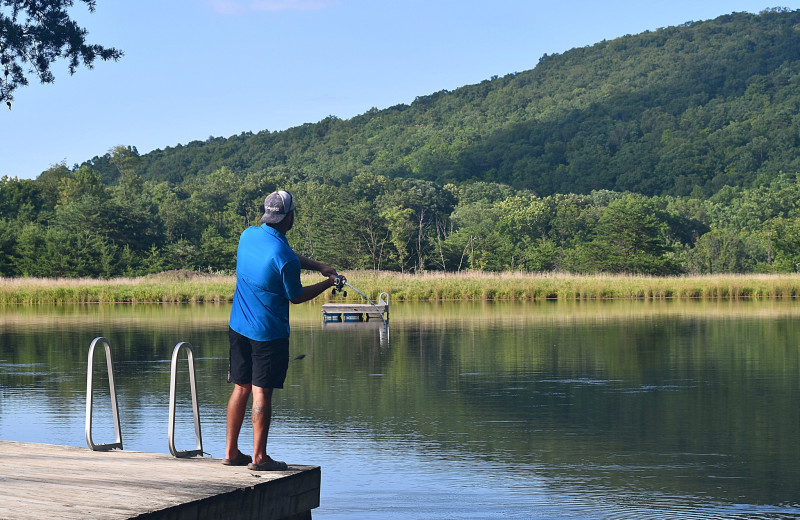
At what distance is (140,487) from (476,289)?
41.2 meters

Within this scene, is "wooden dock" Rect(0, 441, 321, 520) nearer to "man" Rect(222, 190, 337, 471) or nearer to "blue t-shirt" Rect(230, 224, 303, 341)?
"man" Rect(222, 190, 337, 471)

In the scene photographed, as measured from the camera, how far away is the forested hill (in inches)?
5468

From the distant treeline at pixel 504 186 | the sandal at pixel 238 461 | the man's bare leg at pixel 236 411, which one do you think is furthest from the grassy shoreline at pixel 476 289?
the man's bare leg at pixel 236 411

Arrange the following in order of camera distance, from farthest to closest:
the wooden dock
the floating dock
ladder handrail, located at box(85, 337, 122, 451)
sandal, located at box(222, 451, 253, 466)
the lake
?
the floating dock
the lake
ladder handrail, located at box(85, 337, 122, 451)
sandal, located at box(222, 451, 253, 466)
the wooden dock

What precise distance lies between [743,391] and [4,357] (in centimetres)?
1452

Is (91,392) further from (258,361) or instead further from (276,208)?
(276,208)

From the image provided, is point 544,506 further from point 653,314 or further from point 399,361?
point 653,314

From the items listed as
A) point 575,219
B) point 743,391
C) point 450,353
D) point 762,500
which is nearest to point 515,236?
point 575,219

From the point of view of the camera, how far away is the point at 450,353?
73.4 feet

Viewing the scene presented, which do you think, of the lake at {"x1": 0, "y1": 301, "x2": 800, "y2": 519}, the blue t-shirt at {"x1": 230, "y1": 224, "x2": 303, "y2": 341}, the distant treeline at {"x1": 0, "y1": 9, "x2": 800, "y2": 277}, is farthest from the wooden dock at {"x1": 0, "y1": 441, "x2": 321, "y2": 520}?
the distant treeline at {"x1": 0, "y1": 9, "x2": 800, "y2": 277}

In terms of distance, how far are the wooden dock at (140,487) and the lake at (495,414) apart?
1482 mm

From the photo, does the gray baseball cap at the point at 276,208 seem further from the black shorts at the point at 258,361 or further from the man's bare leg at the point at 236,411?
the man's bare leg at the point at 236,411

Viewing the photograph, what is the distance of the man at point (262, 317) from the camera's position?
25.1 ft

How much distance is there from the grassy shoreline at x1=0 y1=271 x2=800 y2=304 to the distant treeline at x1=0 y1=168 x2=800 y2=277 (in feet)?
44.0
